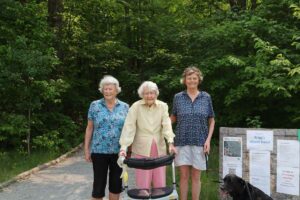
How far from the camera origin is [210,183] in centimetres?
771

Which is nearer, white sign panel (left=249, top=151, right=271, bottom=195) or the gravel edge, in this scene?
white sign panel (left=249, top=151, right=271, bottom=195)

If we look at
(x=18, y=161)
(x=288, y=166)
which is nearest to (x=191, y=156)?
(x=288, y=166)

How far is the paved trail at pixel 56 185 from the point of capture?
25.8 ft

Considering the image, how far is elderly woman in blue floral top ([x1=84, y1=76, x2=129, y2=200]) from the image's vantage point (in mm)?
5383

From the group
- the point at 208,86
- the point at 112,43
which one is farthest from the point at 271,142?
the point at 112,43

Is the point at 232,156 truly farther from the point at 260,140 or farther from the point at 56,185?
the point at 56,185

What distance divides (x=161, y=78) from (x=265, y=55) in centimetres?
337

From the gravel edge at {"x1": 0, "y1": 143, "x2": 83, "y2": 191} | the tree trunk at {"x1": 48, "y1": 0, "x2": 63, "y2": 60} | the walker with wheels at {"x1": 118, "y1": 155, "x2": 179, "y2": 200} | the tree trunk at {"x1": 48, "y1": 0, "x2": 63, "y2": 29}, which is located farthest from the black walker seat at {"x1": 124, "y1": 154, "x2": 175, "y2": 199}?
the tree trunk at {"x1": 48, "y1": 0, "x2": 63, "y2": 29}

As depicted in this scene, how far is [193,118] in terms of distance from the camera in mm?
5586

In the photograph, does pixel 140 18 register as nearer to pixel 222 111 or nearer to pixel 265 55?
pixel 222 111

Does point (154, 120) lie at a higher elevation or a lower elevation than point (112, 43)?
lower

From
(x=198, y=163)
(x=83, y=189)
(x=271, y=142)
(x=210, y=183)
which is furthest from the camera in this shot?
(x=83, y=189)

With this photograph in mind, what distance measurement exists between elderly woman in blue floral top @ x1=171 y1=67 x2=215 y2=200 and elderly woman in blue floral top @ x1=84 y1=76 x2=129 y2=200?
2.42 ft

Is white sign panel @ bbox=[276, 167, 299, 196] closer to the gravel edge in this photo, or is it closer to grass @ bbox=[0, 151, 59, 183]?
the gravel edge
